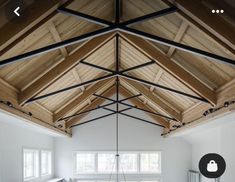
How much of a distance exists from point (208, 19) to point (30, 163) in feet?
24.7

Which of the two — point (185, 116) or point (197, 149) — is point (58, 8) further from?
point (197, 149)

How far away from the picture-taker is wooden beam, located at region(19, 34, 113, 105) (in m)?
6.74

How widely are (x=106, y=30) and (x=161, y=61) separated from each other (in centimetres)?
215

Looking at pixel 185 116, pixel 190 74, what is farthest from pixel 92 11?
pixel 185 116

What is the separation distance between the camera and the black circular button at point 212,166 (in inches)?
273

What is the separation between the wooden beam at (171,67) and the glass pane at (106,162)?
22.8 feet

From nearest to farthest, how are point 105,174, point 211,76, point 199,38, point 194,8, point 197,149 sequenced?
point 194,8 < point 199,38 < point 211,76 < point 197,149 < point 105,174

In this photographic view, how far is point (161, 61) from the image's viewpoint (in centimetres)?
679

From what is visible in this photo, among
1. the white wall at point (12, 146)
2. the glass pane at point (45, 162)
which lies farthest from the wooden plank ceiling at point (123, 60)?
the glass pane at point (45, 162)

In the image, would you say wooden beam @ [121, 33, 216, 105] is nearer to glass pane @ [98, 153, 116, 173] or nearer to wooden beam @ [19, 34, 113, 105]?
wooden beam @ [19, 34, 113, 105]

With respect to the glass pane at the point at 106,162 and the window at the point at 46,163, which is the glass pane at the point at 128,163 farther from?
the window at the point at 46,163

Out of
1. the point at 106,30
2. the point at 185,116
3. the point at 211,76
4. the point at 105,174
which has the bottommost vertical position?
the point at 105,174

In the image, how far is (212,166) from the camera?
703 cm

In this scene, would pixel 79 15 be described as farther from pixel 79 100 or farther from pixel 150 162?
pixel 150 162
